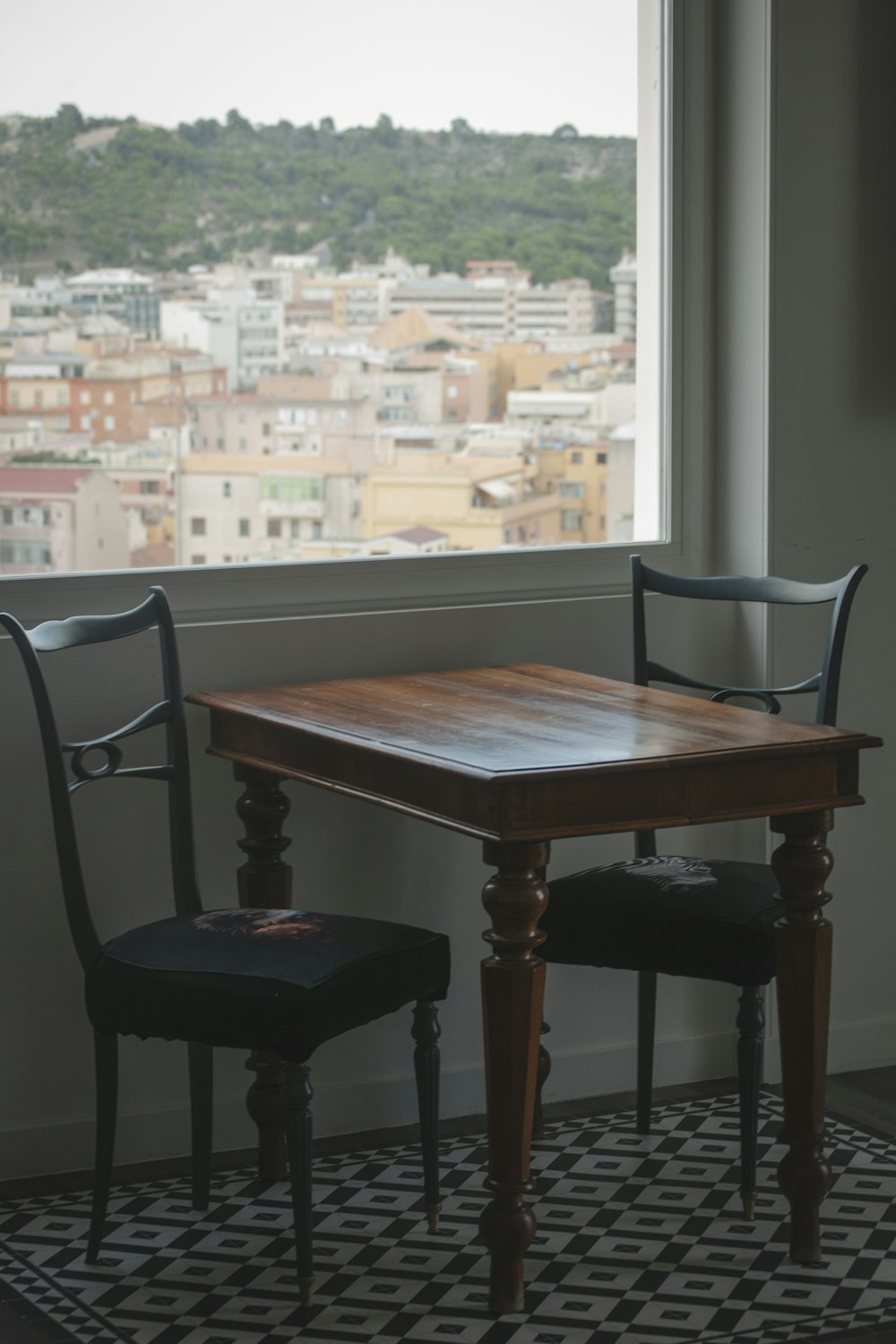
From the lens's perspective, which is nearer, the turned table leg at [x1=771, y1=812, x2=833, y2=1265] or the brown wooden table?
the brown wooden table

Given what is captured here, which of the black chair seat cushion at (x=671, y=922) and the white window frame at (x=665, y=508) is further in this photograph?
the white window frame at (x=665, y=508)

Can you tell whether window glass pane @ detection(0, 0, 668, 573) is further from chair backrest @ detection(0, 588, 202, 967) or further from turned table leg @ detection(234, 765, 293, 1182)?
turned table leg @ detection(234, 765, 293, 1182)

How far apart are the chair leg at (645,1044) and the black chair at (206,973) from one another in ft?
1.82

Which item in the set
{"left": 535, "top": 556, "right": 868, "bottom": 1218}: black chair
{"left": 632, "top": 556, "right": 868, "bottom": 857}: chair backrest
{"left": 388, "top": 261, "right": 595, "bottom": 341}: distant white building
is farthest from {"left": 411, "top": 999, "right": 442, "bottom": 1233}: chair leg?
{"left": 388, "top": 261, "right": 595, "bottom": 341}: distant white building

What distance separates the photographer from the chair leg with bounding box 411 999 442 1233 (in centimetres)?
269

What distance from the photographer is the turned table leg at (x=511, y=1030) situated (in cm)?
233

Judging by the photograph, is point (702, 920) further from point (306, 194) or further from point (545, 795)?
point (306, 194)

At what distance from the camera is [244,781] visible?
118 inches

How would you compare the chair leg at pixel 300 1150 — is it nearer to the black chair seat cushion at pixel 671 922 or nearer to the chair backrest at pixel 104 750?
the chair backrest at pixel 104 750

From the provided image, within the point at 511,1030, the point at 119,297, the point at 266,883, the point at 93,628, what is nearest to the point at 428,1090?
the point at 511,1030

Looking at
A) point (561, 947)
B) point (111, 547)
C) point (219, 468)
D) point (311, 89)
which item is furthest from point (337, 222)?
point (561, 947)

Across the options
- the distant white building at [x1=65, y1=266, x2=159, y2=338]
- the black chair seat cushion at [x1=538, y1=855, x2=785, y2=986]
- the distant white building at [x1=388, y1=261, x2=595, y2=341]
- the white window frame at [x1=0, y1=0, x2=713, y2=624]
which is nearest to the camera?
the black chair seat cushion at [x1=538, y1=855, x2=785, y2=986]

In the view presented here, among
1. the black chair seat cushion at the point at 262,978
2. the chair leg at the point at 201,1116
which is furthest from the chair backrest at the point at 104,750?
the chair leg at the point at 201,1116

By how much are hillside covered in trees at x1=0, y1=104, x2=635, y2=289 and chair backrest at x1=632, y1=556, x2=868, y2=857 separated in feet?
2.39
